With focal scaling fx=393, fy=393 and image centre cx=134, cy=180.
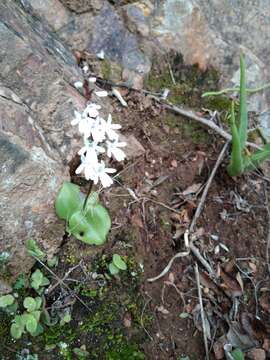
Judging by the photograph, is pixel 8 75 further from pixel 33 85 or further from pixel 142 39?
pixel 142 39

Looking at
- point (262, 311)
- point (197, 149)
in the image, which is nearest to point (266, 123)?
point (197, 149)

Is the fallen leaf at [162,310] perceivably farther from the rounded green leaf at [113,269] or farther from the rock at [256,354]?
the rock at [256,354]

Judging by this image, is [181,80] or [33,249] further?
[181,80]

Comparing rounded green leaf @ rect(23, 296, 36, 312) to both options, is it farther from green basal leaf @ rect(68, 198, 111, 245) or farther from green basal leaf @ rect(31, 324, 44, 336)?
green basal leaf @ rect(68, 198, 111, 245)

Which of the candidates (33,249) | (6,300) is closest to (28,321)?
(6,300)

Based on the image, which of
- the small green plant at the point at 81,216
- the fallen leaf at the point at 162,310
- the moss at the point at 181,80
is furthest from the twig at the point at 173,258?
the moss at the point at 181,80

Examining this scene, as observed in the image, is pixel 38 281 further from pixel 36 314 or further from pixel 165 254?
pixel 165 254
